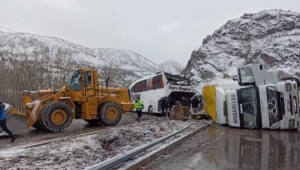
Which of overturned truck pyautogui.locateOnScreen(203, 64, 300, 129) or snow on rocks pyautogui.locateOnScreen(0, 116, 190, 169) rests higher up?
overturned truck pyautogui.locateOnScreen(203, 64, 300, 129)

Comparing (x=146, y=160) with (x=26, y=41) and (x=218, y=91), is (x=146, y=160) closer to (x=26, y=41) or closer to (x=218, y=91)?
(x=218, y=91)

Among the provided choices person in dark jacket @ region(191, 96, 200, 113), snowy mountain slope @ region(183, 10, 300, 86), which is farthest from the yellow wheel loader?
snowy mountain slope @ region(183, 10, 300, 86)

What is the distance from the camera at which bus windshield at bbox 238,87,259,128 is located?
12.7 m

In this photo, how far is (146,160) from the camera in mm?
6117

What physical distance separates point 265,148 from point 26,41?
7596 inches

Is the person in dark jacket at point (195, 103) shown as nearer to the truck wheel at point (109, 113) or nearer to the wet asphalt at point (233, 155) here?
the truck wheel at point (109, 113)

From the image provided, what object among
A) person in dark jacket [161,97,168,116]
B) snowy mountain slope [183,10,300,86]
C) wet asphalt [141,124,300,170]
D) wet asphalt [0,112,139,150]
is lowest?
wet asphalt [141,124,300,170]

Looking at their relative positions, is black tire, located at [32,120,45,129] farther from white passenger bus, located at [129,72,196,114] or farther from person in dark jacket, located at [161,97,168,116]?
white passenger bus, located at [129,72,196,114]

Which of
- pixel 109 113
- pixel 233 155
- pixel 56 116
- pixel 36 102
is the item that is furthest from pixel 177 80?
pixel 233 155

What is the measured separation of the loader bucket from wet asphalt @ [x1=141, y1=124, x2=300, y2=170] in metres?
6.11

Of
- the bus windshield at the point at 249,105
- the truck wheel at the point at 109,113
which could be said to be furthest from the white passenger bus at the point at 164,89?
the bus windshield at the point at 249,105

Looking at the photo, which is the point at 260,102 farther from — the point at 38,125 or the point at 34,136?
the point at 38,125

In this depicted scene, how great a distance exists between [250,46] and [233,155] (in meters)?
93.0

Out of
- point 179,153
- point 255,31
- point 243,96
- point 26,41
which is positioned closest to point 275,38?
point 255,31
